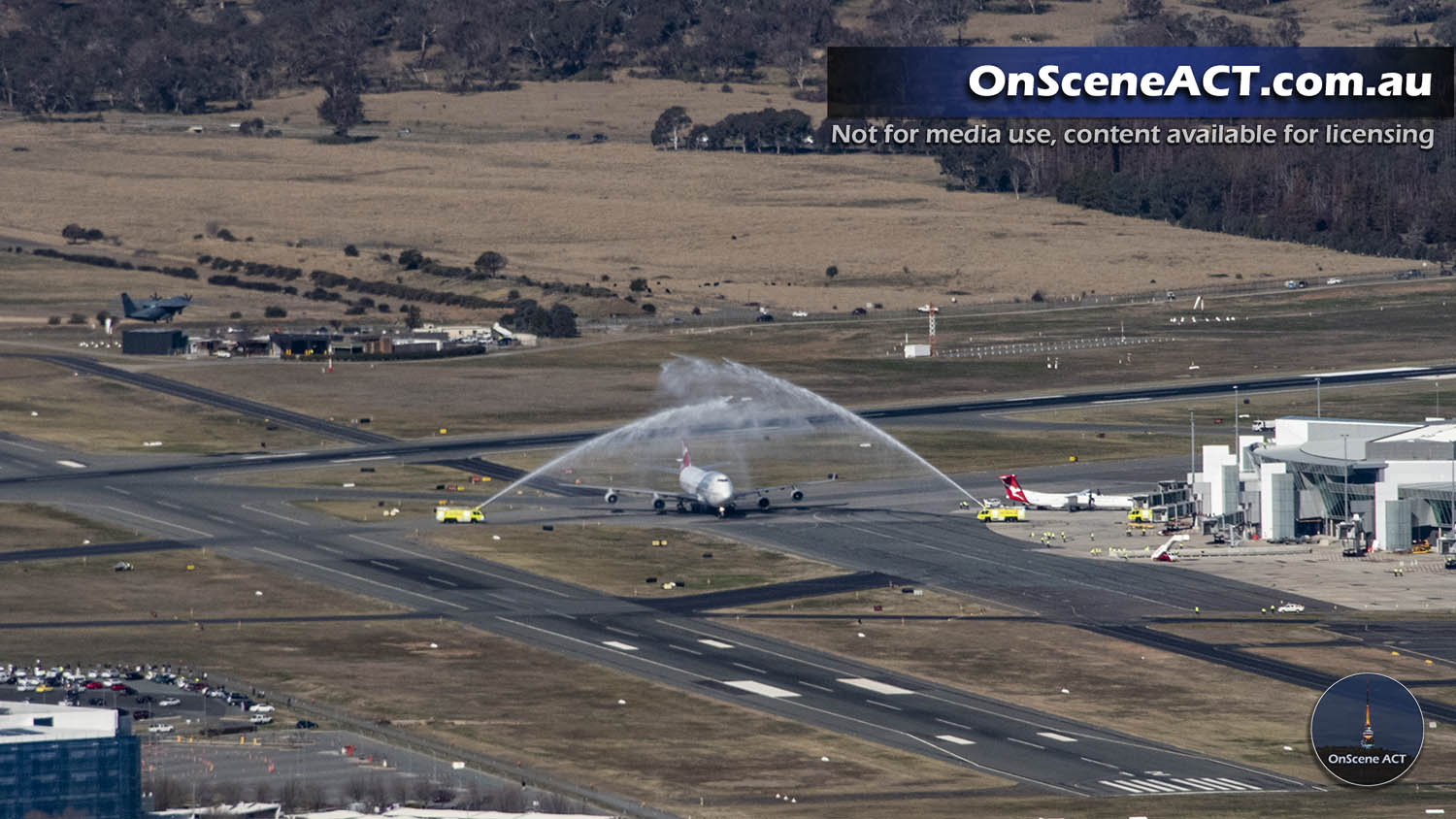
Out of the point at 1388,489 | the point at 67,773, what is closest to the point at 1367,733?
the point at 67,773

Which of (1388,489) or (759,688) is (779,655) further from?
(1388,489)

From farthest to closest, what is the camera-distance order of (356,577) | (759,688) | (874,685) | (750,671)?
(356,577)
(750,671)
(874,685)
(759,688)

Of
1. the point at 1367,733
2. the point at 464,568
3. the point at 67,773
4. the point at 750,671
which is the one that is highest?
the point at 1367,733

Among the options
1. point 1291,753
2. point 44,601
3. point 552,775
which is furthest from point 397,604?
point 1291,753

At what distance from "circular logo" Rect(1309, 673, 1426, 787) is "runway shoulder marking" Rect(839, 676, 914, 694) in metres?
30.6

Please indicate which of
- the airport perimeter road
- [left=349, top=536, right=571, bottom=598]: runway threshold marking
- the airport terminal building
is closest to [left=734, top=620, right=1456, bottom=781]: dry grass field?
the airport perimeter road

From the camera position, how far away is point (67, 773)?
316 ft

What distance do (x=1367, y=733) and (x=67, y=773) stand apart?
56074mm

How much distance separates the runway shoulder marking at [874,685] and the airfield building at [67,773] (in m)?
57.5

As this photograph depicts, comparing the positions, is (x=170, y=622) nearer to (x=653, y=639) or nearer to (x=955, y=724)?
(x=653, y=639)

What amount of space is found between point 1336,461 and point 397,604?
83.5 meters

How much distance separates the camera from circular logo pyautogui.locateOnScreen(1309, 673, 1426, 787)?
96312 millimetres

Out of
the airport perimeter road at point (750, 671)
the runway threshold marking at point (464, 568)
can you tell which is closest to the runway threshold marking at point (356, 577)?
the airport perimeter road at point (750, 671)

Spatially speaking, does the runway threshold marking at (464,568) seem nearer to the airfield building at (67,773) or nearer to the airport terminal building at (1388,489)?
the airport terminal building at (1388,489)
